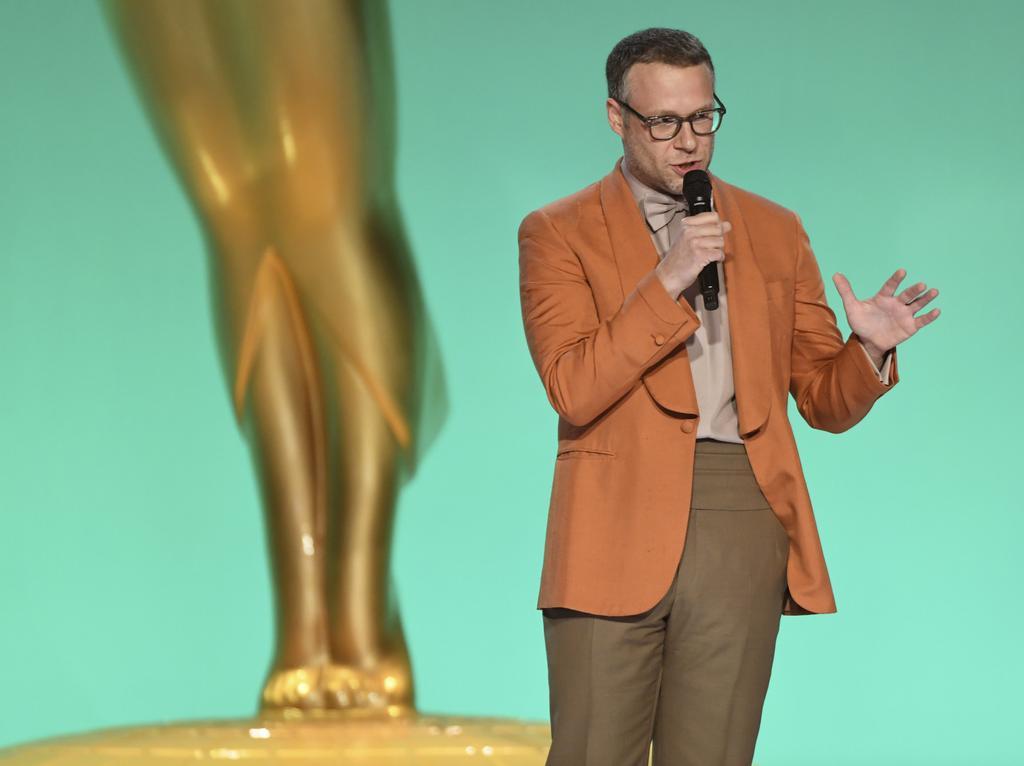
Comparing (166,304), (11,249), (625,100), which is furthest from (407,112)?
(625,100)

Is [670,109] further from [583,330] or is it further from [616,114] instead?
[583,330]

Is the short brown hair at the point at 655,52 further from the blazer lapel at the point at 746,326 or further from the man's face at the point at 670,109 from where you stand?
the blazer lapel at the point at 746,326

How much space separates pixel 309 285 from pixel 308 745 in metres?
0.65

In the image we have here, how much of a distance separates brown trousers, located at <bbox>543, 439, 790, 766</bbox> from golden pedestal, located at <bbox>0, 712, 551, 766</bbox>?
92 centimetres

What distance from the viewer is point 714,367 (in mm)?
1281

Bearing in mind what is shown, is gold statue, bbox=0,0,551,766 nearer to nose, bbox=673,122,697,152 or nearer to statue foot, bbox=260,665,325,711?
statue foot, bbox=260,665,325,711

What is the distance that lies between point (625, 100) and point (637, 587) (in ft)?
1.29

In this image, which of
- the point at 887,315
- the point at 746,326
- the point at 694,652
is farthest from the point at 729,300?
the point at 694,652

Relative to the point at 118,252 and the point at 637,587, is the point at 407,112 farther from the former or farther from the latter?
the point at 637,587

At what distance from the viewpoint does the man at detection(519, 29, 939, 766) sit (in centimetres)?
122

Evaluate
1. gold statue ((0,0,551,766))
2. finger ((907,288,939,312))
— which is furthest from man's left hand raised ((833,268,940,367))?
gold statue ((0,0,551,766))

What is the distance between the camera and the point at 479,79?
350cm

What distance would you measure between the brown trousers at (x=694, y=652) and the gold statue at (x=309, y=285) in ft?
3.85

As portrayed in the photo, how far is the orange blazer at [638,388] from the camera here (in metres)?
1.21
